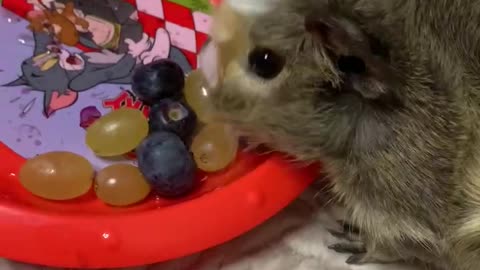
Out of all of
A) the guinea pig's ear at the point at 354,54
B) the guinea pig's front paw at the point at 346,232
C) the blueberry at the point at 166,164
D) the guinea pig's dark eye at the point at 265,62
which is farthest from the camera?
the guinea pig's front paw at the point at 346,232

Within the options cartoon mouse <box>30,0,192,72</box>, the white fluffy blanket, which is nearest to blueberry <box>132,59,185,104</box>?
cartoon mouse <box>30,0,192,72</box>

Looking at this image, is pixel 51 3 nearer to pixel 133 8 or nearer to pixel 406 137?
pixel 133 8

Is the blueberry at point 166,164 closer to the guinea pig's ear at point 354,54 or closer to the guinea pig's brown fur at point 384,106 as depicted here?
the guinea pig's brown fur at point 384,106

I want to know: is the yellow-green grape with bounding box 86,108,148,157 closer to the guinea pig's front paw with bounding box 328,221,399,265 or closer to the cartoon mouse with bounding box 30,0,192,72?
the cartoon mouse with bounding box 30,0,192,72

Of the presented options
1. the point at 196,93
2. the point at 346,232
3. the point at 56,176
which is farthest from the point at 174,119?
the point at 346,232

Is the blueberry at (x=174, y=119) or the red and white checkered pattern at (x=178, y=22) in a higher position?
the red and white checkered pattern at (x=178, y=22)

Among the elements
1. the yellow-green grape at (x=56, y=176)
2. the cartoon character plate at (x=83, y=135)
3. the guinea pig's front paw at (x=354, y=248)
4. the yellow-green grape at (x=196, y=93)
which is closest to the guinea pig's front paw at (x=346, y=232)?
the guinea pig's front paw at (x=354, y=248)
